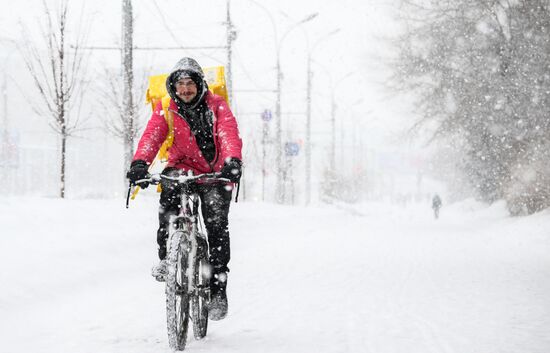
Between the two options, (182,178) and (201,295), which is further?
(201,295)

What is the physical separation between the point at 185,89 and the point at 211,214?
947 millimetres

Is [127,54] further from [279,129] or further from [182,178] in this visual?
[279,129]

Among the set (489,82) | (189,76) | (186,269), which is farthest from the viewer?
(489,82)

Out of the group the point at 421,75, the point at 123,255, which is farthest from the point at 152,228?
the point at 421,75

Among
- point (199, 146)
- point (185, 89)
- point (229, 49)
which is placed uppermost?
point (229, 49)

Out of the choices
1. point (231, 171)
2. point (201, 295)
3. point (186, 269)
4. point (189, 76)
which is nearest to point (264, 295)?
point (201, 295)

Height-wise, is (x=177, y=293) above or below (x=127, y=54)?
below

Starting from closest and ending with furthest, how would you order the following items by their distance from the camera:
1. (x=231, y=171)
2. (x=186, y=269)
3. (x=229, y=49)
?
(x=231, y=171) → (x=186, y=269) → (x=229, y=49)

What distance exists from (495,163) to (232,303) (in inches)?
776

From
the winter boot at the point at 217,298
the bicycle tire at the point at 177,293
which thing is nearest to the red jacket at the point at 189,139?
the bicycle tire at the point at 177,293

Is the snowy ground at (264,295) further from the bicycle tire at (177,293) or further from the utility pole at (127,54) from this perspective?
the utility pole at (127,54)

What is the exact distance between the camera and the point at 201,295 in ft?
14.3

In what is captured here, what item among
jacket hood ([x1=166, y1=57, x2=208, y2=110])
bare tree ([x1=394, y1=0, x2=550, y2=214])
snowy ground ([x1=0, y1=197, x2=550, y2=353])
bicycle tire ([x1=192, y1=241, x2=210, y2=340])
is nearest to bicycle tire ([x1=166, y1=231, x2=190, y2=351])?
bicycle tire ([x1=192, y1=241, x2=210, y2=340])

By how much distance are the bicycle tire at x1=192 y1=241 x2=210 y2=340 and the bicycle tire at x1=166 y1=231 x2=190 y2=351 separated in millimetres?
140
